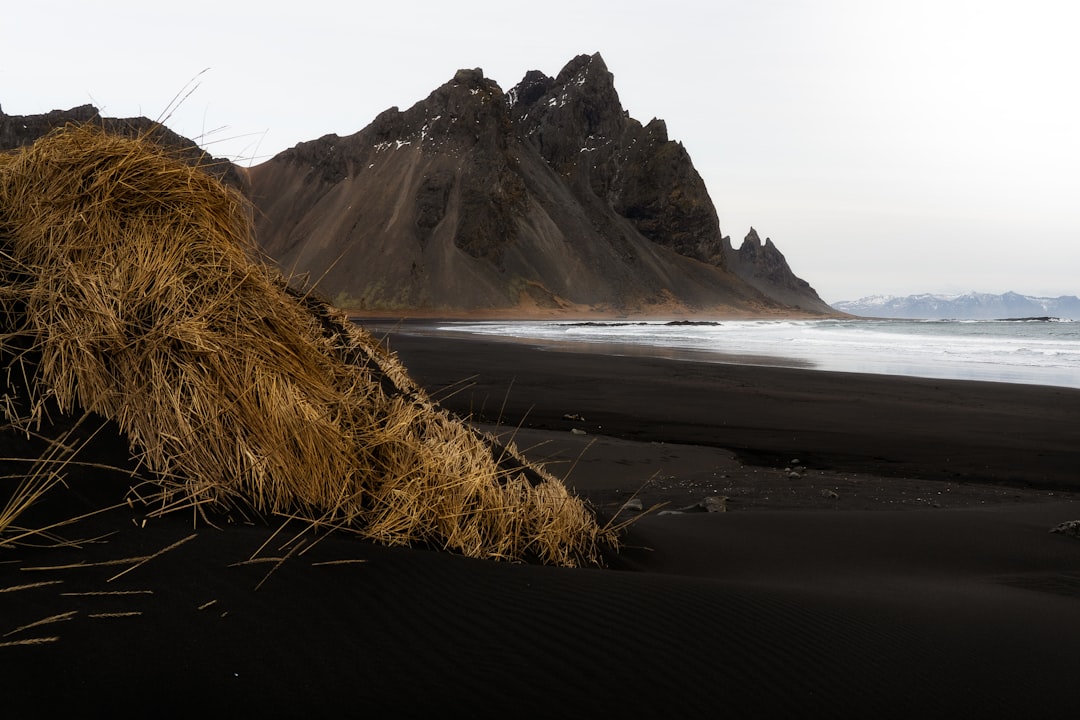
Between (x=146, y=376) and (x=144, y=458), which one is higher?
(x=146, y=376)

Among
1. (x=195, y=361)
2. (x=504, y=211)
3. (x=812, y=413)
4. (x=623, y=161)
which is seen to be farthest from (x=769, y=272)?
(x=195, y=361)

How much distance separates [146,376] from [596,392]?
40.1 ft

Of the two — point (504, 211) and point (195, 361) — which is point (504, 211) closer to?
point (504, 211)

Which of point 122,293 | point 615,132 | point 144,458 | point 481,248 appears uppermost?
point 615,132

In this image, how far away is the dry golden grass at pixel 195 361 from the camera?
7.78 ft

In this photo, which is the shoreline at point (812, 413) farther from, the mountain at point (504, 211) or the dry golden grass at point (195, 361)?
the mountain at point (504, 211)

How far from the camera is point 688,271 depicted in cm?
12619

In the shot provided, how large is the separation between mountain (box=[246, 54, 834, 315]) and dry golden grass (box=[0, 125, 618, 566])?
8261cm

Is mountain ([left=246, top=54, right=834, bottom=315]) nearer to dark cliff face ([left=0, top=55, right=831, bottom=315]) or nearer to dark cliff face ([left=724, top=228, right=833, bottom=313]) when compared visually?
dark cliff face ([left=0, top=55, right=831, bottom=315])

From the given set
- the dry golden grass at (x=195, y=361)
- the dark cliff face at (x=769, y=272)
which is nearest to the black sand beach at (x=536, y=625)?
the dry golden grass at (x=195, y=361)

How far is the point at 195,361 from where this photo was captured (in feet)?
8.09

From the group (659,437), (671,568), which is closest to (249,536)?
(671,568)

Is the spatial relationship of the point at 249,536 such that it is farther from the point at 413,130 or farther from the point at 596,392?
the point at 413,130

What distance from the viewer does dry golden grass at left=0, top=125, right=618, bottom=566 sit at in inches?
93.4
